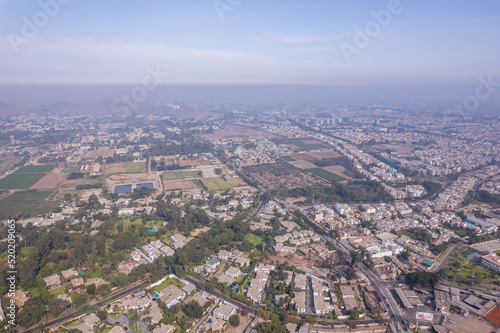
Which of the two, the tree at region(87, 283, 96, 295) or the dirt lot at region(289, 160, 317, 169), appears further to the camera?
the dirt lot at region(289, 160, 317, 169)

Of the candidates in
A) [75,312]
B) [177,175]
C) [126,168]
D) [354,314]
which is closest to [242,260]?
[354,314]

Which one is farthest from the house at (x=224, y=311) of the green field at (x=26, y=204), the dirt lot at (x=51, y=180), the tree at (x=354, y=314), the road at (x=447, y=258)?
the dirt lot at (x=51, y=180)

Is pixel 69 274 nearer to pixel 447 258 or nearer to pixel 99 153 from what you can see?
pixel 447 258

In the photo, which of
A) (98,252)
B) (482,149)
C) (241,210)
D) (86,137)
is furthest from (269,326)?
→ (86,137)

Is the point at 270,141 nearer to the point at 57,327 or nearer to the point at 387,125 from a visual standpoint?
the point at 387,125

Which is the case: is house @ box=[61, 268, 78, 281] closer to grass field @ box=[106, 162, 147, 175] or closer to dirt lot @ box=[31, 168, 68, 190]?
dirt lot @ box=[31, 168, 68, 190]

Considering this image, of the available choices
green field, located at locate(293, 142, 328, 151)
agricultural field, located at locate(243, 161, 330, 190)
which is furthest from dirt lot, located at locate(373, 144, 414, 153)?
agricultural field, located at locate(243, 161, 330, 190)
